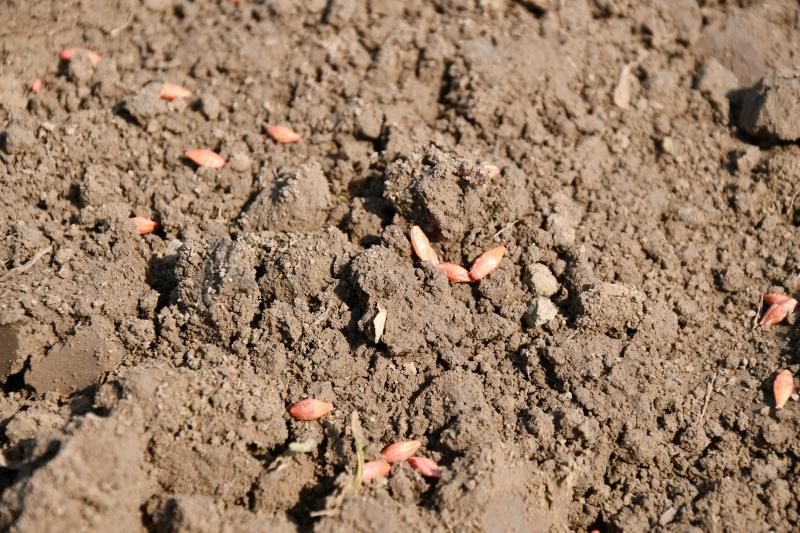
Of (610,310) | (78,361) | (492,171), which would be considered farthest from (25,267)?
(610,310)

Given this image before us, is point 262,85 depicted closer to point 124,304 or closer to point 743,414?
point 124,304

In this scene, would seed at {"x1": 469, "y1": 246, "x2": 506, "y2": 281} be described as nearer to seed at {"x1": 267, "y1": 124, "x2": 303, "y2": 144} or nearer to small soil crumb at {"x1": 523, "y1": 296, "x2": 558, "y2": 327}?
small soil crumb at {"x1": 523, "y1": 296, "x2": 558, "y2": 327}

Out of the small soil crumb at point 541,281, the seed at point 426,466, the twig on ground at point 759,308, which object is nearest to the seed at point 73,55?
the small soil crumb at point 541,281

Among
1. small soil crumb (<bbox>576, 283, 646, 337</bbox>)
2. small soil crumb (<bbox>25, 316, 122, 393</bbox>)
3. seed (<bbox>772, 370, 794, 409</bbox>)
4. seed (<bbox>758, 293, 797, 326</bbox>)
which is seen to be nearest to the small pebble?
small soil crumb (<bbox>25, 316, 122, 393</bbox>)

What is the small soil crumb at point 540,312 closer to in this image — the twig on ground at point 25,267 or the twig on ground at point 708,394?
the twig on ground at point 708,394

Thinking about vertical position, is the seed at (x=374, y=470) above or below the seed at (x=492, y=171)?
below

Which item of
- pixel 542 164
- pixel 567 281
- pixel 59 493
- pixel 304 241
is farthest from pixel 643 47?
pixel 59 493
